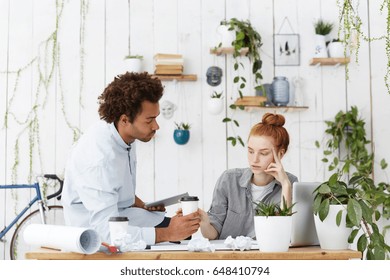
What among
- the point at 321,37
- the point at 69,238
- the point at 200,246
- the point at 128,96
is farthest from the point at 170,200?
the point at 321,37

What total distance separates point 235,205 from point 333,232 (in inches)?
38.0

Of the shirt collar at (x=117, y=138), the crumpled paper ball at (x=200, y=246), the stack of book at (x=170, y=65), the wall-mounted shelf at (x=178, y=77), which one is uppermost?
the stack of book at (x=170, y=65)

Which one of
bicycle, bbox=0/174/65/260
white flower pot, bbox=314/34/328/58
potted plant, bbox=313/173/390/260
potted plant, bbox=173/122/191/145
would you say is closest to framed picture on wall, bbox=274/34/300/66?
white flower pot, bbox=314/34/328/58

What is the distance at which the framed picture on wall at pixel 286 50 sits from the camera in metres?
4.97

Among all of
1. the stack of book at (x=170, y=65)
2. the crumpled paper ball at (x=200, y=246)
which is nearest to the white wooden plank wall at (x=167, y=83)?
the stack of book at (x=170, y=65)

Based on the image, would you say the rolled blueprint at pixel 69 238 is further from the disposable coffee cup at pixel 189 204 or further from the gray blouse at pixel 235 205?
the gray blouse at pixel 235 205

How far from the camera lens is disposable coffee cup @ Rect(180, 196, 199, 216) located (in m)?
2.31

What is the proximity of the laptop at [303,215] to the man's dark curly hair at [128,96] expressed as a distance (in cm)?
111

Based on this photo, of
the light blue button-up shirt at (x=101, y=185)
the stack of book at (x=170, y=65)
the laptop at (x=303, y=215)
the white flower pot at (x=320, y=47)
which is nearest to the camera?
the laptop at (x=303, y=215)

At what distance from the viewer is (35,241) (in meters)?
1.91

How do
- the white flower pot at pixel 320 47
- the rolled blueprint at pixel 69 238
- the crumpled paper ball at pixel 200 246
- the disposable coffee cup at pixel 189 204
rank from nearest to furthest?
the rolled blueprint at pixel 69 238
the crumpled paper ball at pixel 200 246
the disposable coffee cup at pixel 189 204
the white flower pot at pixel 320 47

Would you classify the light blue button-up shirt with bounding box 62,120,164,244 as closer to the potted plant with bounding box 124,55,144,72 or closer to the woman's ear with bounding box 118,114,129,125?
the woman's ear with bounding box 118,114,129,125

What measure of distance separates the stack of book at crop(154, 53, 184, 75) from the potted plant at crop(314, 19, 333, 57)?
3.63ft

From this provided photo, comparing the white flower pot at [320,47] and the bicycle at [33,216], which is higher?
the white flower pot at [320,47]
